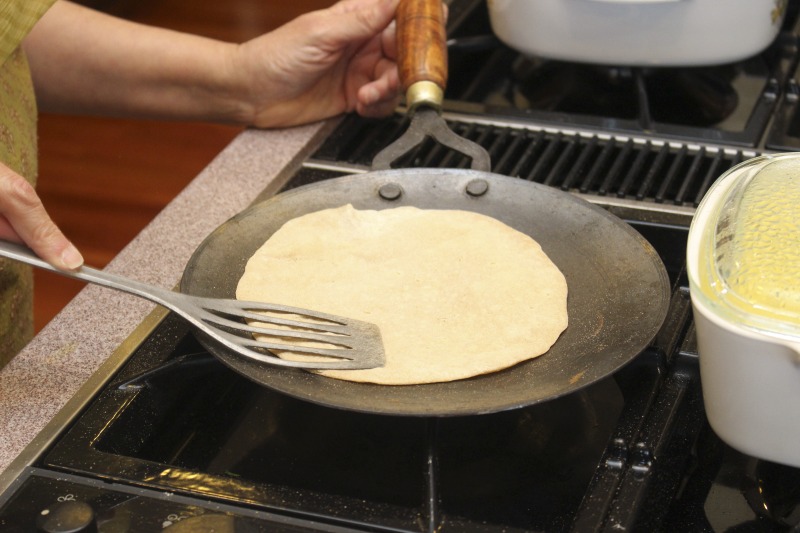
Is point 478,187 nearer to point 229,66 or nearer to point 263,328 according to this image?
point 263,328

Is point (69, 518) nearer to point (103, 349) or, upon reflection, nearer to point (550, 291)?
point (103, 349)

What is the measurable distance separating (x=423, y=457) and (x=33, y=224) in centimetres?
32

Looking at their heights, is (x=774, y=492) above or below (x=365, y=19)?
below

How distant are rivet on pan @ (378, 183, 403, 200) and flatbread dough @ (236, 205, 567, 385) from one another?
21 millimetres

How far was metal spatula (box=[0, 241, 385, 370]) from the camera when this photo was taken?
0.65 metres

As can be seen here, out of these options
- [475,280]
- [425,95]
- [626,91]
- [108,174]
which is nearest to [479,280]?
[475,280]

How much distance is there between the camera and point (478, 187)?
34.5 inches

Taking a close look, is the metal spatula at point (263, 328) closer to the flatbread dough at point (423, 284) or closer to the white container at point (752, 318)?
the flatbread dough at point (423, 284)

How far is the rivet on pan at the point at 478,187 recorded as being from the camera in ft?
2.87

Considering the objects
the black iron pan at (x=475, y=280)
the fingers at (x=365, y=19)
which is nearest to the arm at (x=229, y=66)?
the fingers at (x=365, y=19)

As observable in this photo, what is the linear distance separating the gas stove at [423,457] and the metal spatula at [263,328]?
0.05 metres

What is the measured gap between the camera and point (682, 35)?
1066 mm

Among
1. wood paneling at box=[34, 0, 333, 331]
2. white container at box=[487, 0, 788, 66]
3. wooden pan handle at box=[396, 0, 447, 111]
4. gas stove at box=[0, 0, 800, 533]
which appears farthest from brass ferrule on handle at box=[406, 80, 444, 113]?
wood paneling at box=[34, 0, 333, 331]

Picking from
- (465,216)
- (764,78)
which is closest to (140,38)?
(465,216)
